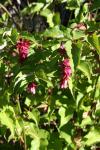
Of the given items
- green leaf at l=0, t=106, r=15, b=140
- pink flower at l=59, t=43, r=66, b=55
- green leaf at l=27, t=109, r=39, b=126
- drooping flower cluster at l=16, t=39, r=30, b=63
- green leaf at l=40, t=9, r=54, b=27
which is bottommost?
green leaf at l=0, t=106, r=15, b=140

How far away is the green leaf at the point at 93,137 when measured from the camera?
7.36ft

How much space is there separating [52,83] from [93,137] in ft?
1.19

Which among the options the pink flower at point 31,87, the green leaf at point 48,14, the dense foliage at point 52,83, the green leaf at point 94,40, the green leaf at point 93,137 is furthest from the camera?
the green leaf at point 48,14

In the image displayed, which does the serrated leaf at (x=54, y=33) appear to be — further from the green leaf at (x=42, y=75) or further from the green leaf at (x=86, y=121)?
the green leaf at (x=86, y=121)

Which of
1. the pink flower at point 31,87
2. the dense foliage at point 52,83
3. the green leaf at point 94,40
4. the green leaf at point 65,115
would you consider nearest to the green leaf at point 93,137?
the dense foliage at point 52,83

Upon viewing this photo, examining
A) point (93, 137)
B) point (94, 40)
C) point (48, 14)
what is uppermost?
point (48, 14)

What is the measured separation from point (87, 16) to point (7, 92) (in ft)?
2.68

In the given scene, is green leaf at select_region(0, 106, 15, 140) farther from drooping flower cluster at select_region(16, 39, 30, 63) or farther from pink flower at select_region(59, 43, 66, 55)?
pink flower at select_region(59, 43, 66, 55)

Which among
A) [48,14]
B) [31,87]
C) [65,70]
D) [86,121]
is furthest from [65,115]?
[48,14]

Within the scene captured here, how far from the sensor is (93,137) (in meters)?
2.26

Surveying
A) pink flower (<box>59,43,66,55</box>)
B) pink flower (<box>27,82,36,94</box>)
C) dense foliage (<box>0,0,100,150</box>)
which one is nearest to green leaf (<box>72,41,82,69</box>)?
dense foliage (<box>0,0,100,150</box>)

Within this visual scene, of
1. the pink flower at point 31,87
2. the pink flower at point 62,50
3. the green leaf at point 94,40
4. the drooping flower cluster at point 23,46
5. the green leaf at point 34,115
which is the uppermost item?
the drooping flower cluster at point 23,46

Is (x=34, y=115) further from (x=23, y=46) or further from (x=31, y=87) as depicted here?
(x=23, y=46)

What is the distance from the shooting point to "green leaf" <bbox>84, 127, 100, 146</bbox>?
2.24m
